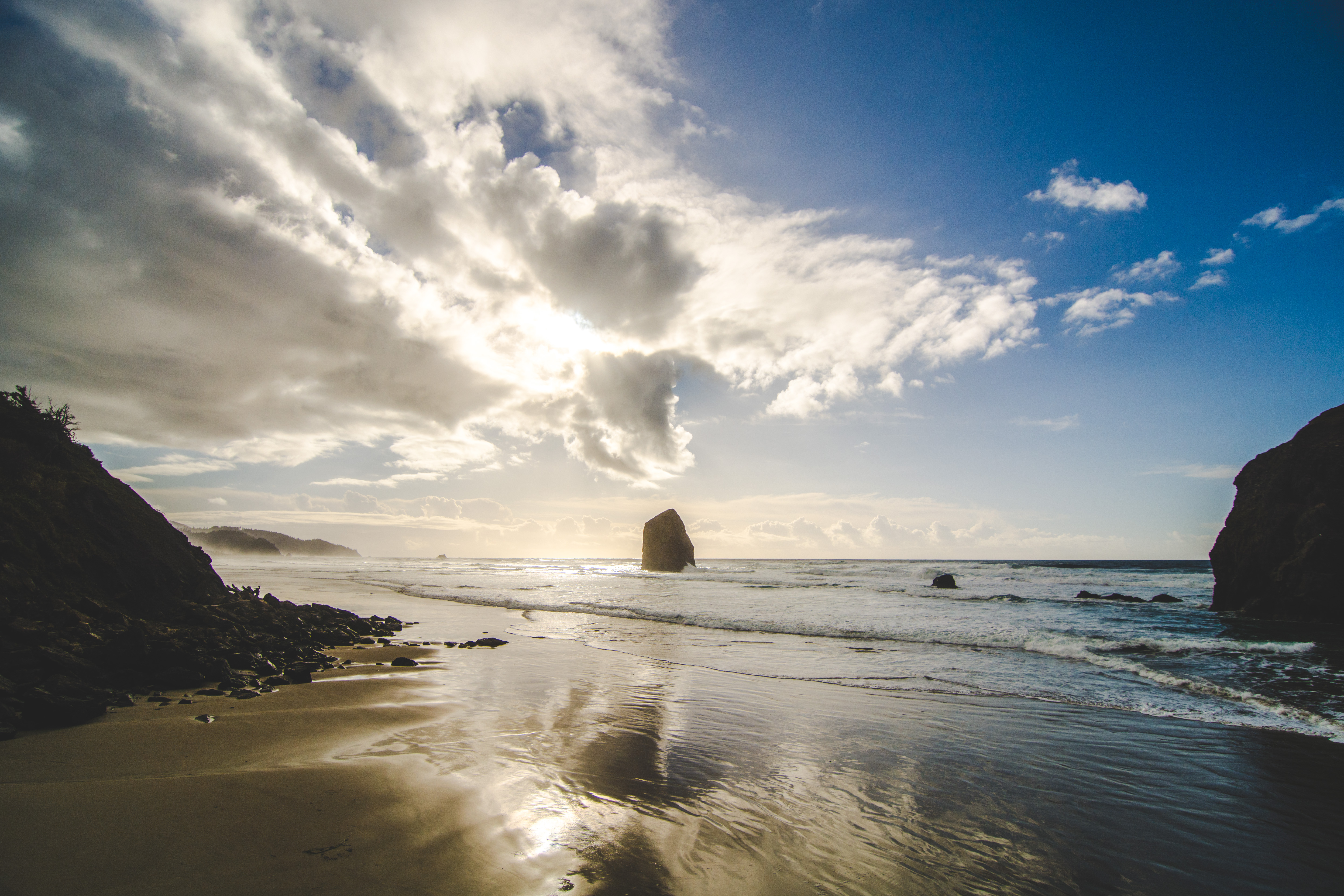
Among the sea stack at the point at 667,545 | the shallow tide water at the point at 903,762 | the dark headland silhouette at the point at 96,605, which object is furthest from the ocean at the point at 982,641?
the sea stack at the point at 667,545

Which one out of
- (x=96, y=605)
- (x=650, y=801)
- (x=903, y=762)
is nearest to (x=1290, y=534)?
(x=903, y=762)

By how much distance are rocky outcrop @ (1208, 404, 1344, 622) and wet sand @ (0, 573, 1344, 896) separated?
16775mm

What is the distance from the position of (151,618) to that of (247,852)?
9.74 metres

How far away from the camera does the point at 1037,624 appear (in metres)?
16.5

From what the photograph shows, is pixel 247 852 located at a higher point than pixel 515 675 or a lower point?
higher

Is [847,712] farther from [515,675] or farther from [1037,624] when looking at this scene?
[1037,624]

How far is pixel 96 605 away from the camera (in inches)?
328

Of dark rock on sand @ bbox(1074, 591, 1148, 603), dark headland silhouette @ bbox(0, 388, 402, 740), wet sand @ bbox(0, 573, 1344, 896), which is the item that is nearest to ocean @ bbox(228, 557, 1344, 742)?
dark rock on sand @ bbox(1074, 591, 1148, 603)

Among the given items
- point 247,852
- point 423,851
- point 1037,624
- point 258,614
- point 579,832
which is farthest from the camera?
point 1037,624

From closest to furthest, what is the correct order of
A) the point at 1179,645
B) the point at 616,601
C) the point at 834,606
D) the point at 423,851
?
the point at 423,851 < the point at 1179,645 < the point at 834,606 < the point at 616,601

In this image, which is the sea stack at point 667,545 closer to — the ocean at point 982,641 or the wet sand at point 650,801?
the ocean at point 982,641

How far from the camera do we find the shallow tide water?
3680 mm

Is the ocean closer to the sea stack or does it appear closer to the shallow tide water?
the shallow tide water

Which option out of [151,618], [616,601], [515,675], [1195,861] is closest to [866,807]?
[1195,861]
